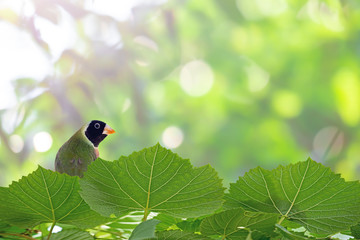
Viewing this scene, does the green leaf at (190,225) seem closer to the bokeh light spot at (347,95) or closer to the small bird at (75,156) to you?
the small bird at (75,156)

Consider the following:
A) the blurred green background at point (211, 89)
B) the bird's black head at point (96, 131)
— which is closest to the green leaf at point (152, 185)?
the bird's black head at point (96, 131)

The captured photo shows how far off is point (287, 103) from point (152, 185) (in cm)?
273

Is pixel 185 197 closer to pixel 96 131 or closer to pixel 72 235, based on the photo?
pixel 72 235

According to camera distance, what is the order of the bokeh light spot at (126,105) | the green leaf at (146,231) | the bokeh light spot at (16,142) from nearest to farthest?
the green leaf at (146,231) → the bokeh light spot at (16,142) → the bokeh light spot at (126,105)

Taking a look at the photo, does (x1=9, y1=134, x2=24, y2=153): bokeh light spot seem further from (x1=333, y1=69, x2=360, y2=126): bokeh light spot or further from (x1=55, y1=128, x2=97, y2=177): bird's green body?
(x1=55, y1=128, x2=97, y2=177): bird's green body

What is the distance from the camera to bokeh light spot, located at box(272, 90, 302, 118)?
2.70 metres

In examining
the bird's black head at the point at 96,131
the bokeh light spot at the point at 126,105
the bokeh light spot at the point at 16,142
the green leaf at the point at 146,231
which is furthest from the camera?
the bokeh light spot at the point at 126,105

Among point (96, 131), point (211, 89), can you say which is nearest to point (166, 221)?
point (96, 131)

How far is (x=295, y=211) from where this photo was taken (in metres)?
0.12

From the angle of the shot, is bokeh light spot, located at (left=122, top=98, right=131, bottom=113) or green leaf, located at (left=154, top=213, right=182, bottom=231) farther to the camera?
bokeh light spot, located at (left=122, top=98, right=131, bottom=113)

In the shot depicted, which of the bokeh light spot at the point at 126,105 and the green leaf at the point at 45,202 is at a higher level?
the bokeh light spot at the point at 126,105

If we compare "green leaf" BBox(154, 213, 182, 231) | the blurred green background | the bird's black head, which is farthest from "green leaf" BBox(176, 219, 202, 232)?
the blurred green background

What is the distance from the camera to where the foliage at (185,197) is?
0.11 meters

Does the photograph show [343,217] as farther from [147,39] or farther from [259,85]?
[147,39]
